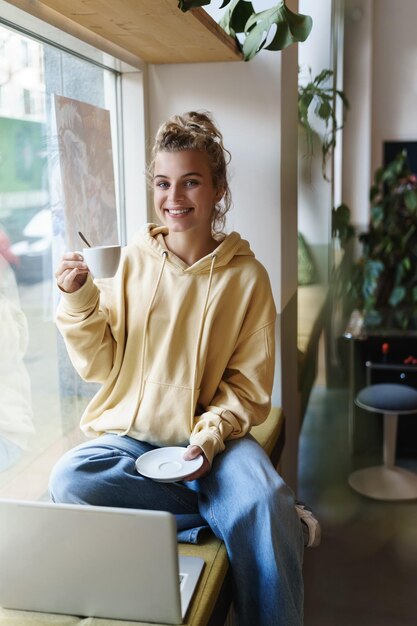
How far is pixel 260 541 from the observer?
1487mm

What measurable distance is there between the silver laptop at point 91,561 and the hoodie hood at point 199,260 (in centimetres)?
75

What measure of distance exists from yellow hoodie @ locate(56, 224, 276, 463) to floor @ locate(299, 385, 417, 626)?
884mm

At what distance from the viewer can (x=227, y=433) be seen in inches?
67.2

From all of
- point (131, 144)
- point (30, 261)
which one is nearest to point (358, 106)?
point (131, 144)

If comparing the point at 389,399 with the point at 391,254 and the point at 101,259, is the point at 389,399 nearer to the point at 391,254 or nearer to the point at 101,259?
the point at 391,254

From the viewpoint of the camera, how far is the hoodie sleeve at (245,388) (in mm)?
1732

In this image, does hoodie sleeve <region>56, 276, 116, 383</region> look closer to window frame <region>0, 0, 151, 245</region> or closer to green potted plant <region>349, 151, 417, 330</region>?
window frame <region>0, 0, 151, 245</region>

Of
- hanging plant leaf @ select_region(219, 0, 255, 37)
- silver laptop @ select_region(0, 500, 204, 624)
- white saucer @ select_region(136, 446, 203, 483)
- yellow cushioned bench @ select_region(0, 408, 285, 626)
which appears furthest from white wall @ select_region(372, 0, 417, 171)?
silver laptop @ select_region(0, 500, 204, 624)

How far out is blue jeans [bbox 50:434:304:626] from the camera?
58.3 inches

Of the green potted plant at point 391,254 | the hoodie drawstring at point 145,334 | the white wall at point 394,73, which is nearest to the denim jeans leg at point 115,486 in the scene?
the hoodie drawstring at point 145,334

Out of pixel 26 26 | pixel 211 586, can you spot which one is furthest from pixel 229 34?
pixel 211 586

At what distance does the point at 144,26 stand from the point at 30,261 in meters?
0.63

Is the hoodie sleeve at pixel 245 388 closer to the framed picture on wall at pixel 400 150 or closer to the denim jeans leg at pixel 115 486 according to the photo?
the denim jeans leg at pixel 115 486

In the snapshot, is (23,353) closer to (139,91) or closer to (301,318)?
(139,91)
